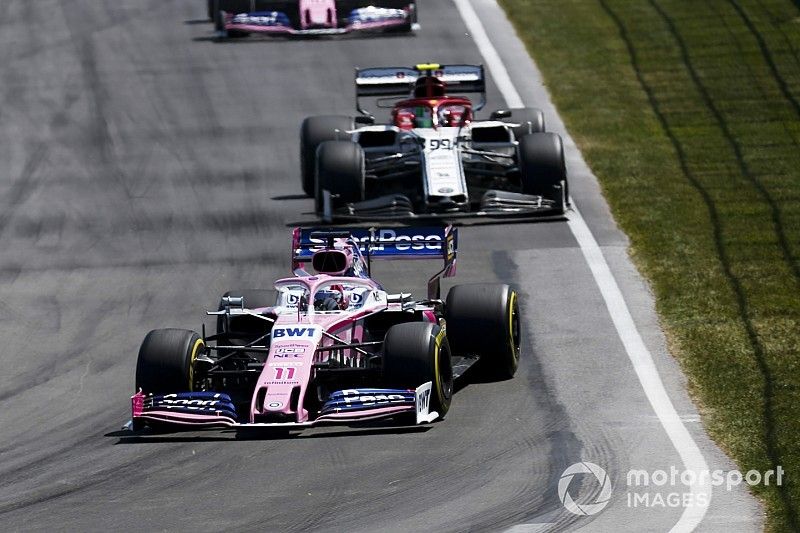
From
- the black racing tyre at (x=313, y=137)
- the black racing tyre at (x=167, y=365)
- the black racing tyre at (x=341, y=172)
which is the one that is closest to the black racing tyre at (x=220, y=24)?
the black racing tyre at (x=313, y=137)

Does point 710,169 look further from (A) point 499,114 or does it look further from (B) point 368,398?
(B) point 368,398

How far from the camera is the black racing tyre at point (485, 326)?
15570mm

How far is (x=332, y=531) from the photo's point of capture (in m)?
11.8

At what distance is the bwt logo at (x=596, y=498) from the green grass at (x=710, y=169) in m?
1.13

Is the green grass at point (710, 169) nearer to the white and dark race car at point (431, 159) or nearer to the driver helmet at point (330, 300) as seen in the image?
the white and dark race car at point (431, 159)

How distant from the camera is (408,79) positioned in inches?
953

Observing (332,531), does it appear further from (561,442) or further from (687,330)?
(687,330)

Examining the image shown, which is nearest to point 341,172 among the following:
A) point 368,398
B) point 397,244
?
point 397,244

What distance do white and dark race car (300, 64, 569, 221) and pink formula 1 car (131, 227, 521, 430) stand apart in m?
5.30

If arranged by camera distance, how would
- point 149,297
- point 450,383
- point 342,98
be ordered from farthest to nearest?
point 342,98
point 149,297
point 450,383

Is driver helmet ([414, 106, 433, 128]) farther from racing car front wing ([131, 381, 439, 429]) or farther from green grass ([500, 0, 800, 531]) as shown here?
racing car front wing ([131, 381, 439, 429])

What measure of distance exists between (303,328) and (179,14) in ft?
75.3

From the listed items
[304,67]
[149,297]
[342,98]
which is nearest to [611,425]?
[149,297]

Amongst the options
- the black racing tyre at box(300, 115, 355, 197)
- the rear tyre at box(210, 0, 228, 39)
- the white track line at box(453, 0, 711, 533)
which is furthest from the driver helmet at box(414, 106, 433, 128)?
the rear tyre at box(210, 0, 228, 39)
